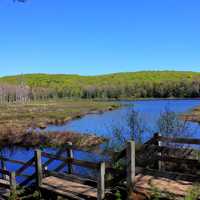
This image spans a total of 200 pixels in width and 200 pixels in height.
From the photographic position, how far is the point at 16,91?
5807 inches

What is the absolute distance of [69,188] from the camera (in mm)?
9320

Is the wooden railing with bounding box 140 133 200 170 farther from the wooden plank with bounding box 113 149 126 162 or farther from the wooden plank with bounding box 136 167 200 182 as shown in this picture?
the wooden plank with bounding box 113 149 126 162

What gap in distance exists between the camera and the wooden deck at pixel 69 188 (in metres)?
8.65

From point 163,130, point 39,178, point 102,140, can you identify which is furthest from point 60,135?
point 39,178

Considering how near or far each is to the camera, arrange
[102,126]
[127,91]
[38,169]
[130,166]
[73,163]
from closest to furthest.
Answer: [130,166], [73,163], [38,169], [102,126], [127,91]

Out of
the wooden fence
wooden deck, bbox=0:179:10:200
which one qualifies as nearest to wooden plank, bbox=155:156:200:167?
the wooden fence

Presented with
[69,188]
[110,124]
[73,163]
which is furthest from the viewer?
[110,124]

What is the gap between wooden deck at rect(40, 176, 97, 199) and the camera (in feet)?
28.4

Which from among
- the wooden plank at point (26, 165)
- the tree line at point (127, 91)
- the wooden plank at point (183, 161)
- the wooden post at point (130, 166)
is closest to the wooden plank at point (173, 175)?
the wooden post at point (130, 166)

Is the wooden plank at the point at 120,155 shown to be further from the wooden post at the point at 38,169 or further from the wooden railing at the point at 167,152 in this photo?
the wooden post at the point at 38,169

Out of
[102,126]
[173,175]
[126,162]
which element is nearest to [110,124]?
[102,126]

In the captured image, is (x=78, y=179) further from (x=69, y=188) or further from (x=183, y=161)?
(x=183, y=161)

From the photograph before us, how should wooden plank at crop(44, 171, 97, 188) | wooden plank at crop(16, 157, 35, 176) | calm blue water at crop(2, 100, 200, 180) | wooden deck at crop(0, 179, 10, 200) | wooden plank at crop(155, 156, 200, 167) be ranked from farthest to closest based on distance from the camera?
1. calm blue water at crop(2, 100, 200, 180)
2. wooden deck at crop(0, 179, 10, 200)
3. wooden plank at crop(16, 157, 35, 176)
4. wooden plank at crop(44, 171, 97, 188)
5. wooden plank at crop(155, 156, 200, 167)

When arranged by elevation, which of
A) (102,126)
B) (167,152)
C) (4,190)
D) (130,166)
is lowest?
(102,126)
